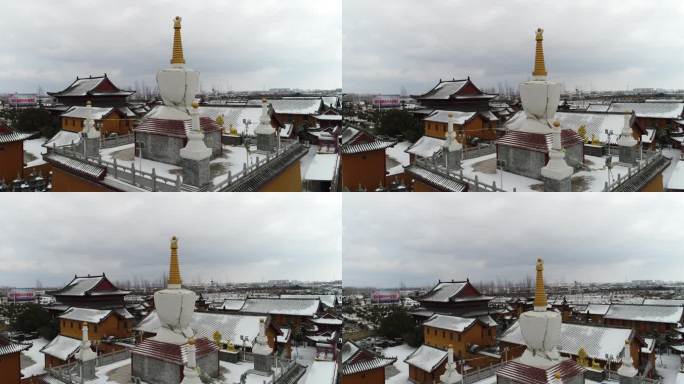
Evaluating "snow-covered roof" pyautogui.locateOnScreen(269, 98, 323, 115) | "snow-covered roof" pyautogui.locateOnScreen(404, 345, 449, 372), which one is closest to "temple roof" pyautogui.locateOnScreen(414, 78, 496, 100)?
"snow-covered roof" pyautogui.locateOnScreen(404, 345, 449, 372)

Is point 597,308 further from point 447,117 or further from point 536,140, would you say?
point 447,117

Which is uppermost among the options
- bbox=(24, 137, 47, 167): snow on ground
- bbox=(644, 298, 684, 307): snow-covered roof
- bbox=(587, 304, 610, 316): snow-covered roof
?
bbox=(24, 137, 47, 167): snow on ground

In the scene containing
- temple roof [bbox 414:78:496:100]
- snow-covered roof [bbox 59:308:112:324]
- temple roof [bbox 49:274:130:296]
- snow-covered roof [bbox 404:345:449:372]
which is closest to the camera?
temple roof [bbox 414:78:496:100]

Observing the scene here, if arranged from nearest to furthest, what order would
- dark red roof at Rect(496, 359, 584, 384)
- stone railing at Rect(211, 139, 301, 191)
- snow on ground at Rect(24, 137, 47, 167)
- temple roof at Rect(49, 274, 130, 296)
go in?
1. dark red roof at Rect(496, 359, 584, 384)
2. stone railing at Rect(211, 139, 301, 191)
3. snow on ground at Rect(24, 137, 47, 167)
4. temple roof at Rect(49, 274, 130, 296)

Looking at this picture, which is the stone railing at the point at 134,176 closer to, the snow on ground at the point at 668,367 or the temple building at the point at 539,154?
the temple building at the point at 539,154

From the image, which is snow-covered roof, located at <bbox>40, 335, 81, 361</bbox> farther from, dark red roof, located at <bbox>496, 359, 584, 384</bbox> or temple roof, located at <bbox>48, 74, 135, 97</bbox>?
dark red roof, located at <bbox>496, 359, 584, 384</bbox>

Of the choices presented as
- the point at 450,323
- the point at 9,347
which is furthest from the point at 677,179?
the point at 9,347

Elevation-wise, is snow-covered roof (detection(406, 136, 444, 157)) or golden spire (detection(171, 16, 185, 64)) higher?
golden spire (detection(171, 16, 185, 64))
